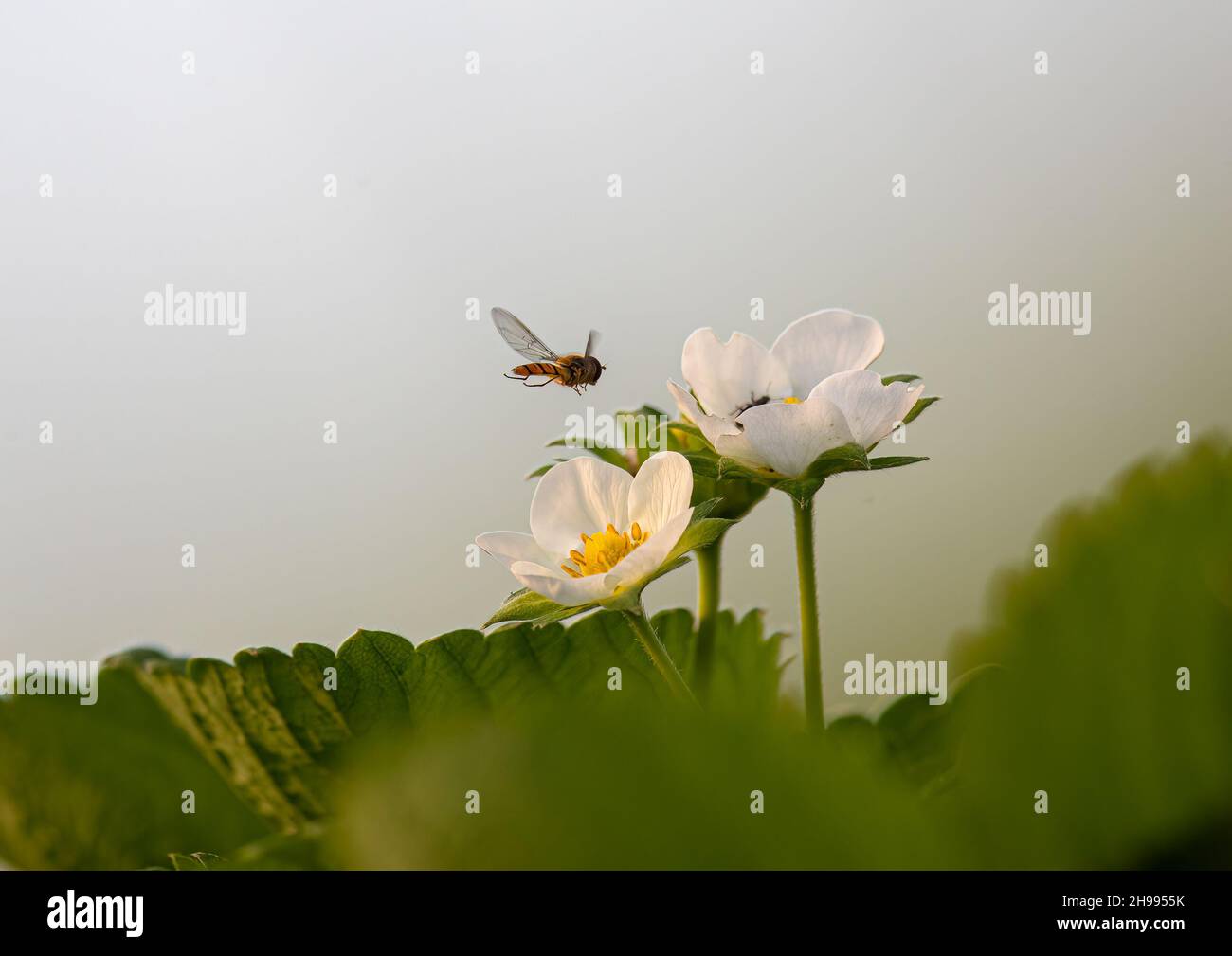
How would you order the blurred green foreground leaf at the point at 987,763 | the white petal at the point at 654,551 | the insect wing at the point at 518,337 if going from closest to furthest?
1. the blurred green foreground leaf at the point at 987,763
2. the white petal at the point at 654,551
3. the insect wing at the point at 518,337

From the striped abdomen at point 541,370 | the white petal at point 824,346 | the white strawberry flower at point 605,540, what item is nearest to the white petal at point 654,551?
the white strawberry flower at point 605,540

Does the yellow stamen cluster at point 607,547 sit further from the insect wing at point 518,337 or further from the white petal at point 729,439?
the insect wing at point 518,337

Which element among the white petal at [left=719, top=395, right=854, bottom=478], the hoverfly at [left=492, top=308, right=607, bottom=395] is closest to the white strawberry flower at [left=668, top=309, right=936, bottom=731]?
the white petal at [left=719, top=395, right=854, bottom=478]

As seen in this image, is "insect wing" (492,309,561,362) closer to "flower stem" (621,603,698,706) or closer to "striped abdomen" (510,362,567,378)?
"striped abdomen" (510,362,567,378)

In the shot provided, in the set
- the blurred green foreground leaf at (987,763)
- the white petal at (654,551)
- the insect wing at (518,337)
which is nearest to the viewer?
the blurred green foreground leaf at (987,763)

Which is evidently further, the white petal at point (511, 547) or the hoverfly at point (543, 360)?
the hoverfly at point (543, 360)

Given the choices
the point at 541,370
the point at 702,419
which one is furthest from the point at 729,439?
the point at 541,370

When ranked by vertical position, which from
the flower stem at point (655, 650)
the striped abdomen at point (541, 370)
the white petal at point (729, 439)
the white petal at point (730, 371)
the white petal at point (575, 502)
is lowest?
the flower stem at point (655, 650)

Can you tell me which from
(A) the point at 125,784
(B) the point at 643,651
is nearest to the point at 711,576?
(B) the point at 643,651
